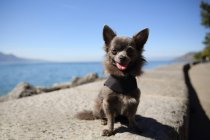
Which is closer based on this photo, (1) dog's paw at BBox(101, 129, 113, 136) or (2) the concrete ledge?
(1) dog's paw at BBox(101, 129, 113, 136)

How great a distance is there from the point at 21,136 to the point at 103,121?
4.25 ft

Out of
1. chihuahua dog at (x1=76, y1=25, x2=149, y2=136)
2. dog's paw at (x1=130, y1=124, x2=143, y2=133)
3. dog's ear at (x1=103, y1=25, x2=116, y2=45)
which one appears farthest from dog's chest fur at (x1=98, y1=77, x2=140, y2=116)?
dog's ear at (x1=103, y1=25, x2=116, y2=45)

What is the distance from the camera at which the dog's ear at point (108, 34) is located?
338 cm

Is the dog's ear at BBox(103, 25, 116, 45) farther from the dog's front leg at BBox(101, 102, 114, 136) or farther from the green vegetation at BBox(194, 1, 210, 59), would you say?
the green vegetation at BBox(194, 1, 210, 59)

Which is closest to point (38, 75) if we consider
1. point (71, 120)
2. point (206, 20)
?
point (206, 20)

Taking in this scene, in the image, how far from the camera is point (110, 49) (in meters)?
3.35

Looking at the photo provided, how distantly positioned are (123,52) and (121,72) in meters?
0.33

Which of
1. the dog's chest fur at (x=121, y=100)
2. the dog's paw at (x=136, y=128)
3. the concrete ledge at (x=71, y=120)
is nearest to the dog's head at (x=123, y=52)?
the dog's chest fur at (x=121, y=100)

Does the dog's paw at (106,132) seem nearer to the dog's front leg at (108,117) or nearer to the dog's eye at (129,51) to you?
the dog's front leg at (108,117)

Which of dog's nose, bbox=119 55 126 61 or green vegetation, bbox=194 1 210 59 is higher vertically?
green vegetation, bbox=194 1 210 59

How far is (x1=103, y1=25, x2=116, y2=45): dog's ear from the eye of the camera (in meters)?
3.38

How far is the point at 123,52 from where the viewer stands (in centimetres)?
320

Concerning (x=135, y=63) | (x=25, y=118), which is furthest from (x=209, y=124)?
(x=25, y=118)

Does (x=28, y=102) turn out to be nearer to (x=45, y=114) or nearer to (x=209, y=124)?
(x=45, y=114)
